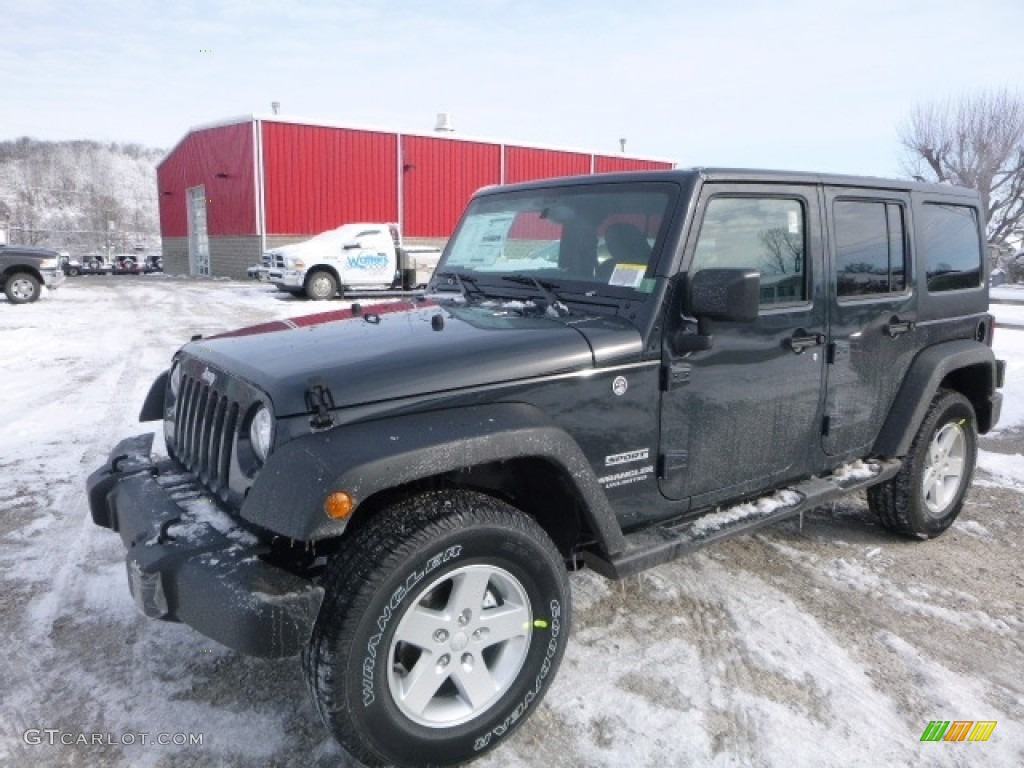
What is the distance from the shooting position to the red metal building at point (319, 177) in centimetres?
2436

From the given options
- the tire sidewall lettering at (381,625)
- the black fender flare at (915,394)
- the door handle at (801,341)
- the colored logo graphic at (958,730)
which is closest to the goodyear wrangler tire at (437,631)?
the tire sidewall lettering at (381,625)

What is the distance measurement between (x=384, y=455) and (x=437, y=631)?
59 centimetres

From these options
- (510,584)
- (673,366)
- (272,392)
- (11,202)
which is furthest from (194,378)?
(11,202)

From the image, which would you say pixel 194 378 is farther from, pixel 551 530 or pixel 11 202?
pixel 11 202

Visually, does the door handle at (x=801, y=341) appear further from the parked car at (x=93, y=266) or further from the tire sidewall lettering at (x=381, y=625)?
the parked car at (x=93, y=266)

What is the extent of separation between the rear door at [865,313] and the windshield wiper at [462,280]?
5.36 ft

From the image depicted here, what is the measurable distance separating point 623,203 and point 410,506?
1.61 m

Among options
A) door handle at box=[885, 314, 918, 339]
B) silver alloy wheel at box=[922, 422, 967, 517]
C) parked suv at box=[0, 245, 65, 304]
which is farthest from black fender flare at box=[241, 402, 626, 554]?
parked suv at box=[0, 245, 65, 304]

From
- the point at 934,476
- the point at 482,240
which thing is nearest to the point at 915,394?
the point at 934,476

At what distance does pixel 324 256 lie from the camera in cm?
1716

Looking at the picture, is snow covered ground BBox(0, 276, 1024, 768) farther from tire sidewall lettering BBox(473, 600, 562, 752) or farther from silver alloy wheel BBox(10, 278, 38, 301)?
silver alloy wheel BBox(10, 278, 38, 301)

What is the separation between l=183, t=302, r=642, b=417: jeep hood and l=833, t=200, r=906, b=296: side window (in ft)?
4.63

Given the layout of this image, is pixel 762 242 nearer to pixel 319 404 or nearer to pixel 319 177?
pixel 319 404

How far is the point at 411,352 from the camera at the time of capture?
2441mm
